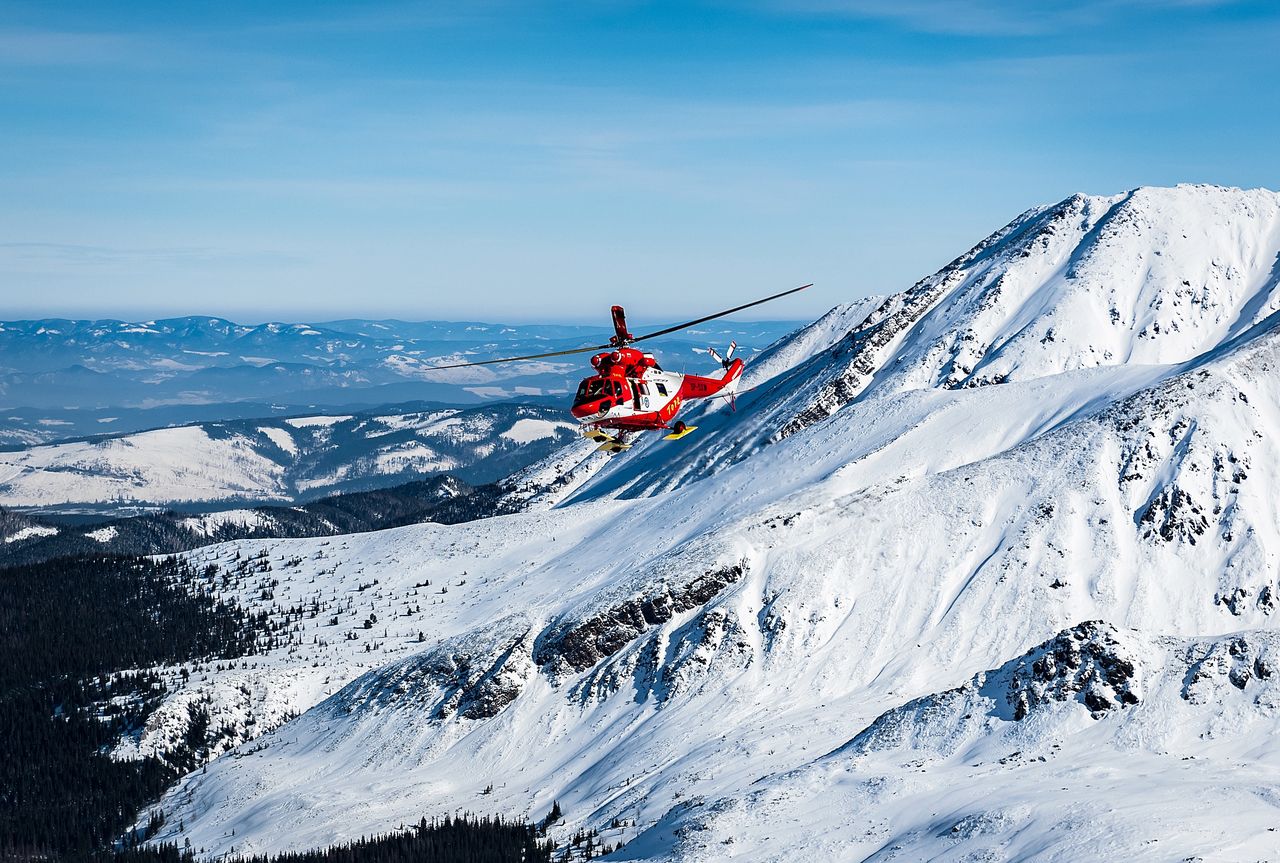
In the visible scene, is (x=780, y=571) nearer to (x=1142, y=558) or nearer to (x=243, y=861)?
(x=1142, y=558)

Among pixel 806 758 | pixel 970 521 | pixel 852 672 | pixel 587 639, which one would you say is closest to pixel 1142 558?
pixel 970 521

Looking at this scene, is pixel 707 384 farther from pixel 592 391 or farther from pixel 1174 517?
pixel 1174 517

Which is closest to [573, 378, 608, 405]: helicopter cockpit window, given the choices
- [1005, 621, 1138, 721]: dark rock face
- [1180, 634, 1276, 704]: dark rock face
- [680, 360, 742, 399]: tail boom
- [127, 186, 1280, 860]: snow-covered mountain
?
[680, 360, 742, 399]: tail boom

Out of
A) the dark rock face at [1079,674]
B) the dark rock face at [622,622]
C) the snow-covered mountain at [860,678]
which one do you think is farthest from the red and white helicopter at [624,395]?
the dark rock face at [622,622]

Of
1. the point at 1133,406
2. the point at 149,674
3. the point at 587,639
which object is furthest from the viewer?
the point at 149,674

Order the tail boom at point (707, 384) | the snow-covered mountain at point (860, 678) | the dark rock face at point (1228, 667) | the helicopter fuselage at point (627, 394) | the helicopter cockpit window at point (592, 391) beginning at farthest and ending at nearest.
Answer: the dark rock face at point (1228, 667) → the snow-covered mountain at point (860, 678) → the tail boom at point (707, 384) → the helicopter fuselage at point (627, 394) → the helicopter cockpit window at point (592, 391)

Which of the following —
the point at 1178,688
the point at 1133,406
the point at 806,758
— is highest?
the point at 1133,406

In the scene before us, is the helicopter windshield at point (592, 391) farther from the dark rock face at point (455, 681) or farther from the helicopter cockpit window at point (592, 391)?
the dark rock face at point (455, 681)
